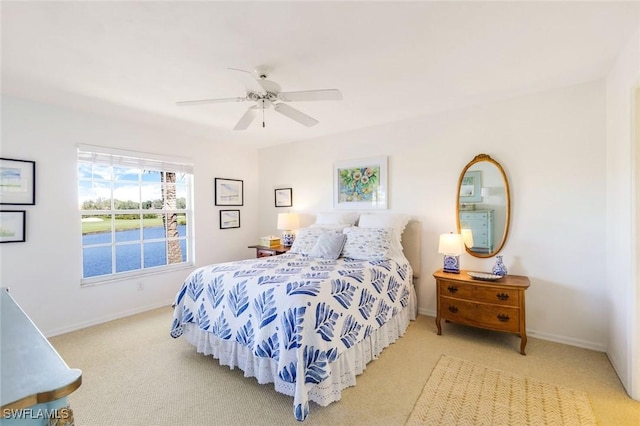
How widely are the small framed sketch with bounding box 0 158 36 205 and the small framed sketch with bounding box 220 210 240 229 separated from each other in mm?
2268

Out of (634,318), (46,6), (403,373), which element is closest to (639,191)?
(634,318)

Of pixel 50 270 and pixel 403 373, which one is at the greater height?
pixel 50 270

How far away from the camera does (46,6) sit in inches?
66.2

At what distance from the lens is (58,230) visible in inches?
129

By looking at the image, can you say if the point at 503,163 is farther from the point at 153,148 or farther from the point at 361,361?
the point at 153,148

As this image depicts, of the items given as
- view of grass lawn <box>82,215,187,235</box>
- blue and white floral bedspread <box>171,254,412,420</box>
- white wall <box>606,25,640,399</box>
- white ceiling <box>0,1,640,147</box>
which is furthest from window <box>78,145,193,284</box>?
white wall <box>606,25,640,399</box>

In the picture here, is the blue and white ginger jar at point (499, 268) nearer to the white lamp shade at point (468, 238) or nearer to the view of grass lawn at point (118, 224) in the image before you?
the white lamp shade at point (468, 238)

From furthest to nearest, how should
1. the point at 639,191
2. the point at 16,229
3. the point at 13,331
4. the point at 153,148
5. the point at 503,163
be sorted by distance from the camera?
the point at 153,148 → the point at 503,163 → the point at 16,229 → the point at 639,191 → the point at 13,331

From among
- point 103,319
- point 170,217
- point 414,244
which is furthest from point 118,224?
point 414,244

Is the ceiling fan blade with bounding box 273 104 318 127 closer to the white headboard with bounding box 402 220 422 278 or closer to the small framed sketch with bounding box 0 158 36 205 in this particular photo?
the white headboard with bounding box 402 220 422 278

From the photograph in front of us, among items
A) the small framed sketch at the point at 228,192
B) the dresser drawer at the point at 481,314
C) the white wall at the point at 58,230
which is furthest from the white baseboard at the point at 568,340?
Result: the white wall at the point at 58,230

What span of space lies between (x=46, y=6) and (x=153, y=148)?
8.20ft

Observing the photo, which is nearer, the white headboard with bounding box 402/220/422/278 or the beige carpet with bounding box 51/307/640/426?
the beige carpet with bounding box 51/307/640/426

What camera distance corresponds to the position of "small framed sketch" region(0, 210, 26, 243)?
2.93m
